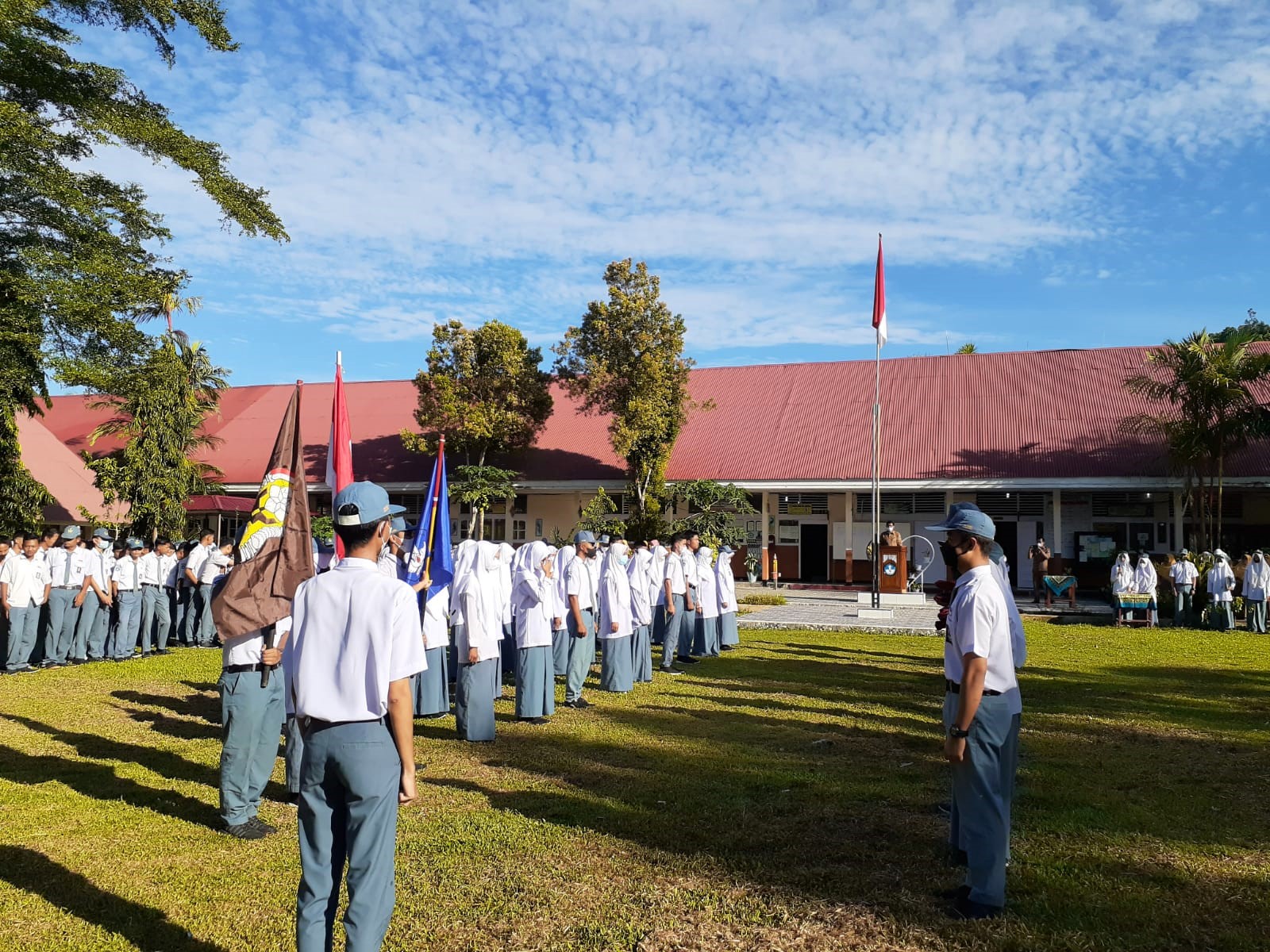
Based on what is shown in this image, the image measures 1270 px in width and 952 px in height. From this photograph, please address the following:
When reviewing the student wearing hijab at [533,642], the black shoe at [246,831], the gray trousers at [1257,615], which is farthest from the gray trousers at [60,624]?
the gray trousers at [1257,615]

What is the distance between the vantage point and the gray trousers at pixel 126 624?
13.4 meters

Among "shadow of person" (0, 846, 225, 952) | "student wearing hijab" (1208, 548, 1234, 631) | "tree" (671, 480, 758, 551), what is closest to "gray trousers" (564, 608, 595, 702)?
"shadow of person" (0, 846, 225, 952)

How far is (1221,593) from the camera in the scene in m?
18.6

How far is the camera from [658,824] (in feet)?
19.0

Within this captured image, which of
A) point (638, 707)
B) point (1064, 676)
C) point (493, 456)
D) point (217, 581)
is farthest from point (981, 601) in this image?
point (493, 456)

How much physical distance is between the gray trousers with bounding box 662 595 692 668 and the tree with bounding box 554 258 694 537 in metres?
11.7

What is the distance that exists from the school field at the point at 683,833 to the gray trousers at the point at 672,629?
8.50 ft

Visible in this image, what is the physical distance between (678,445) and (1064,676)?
61.3 ft

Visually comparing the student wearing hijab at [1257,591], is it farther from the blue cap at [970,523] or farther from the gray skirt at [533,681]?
the blue cap at [970,523]

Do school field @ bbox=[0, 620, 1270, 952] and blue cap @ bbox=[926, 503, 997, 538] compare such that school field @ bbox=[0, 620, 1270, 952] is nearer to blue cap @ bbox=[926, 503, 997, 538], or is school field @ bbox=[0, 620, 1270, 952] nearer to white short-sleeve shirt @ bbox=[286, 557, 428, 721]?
white short-sleeve shirt @ bbox=[286, 557, 428, 721]

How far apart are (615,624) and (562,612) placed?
65 centimetres

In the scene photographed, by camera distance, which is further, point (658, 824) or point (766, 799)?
point (766, 799)

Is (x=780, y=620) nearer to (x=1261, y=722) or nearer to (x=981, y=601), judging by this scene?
(x=1261, y=722)

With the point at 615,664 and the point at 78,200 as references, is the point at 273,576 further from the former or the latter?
the point at 78,200
